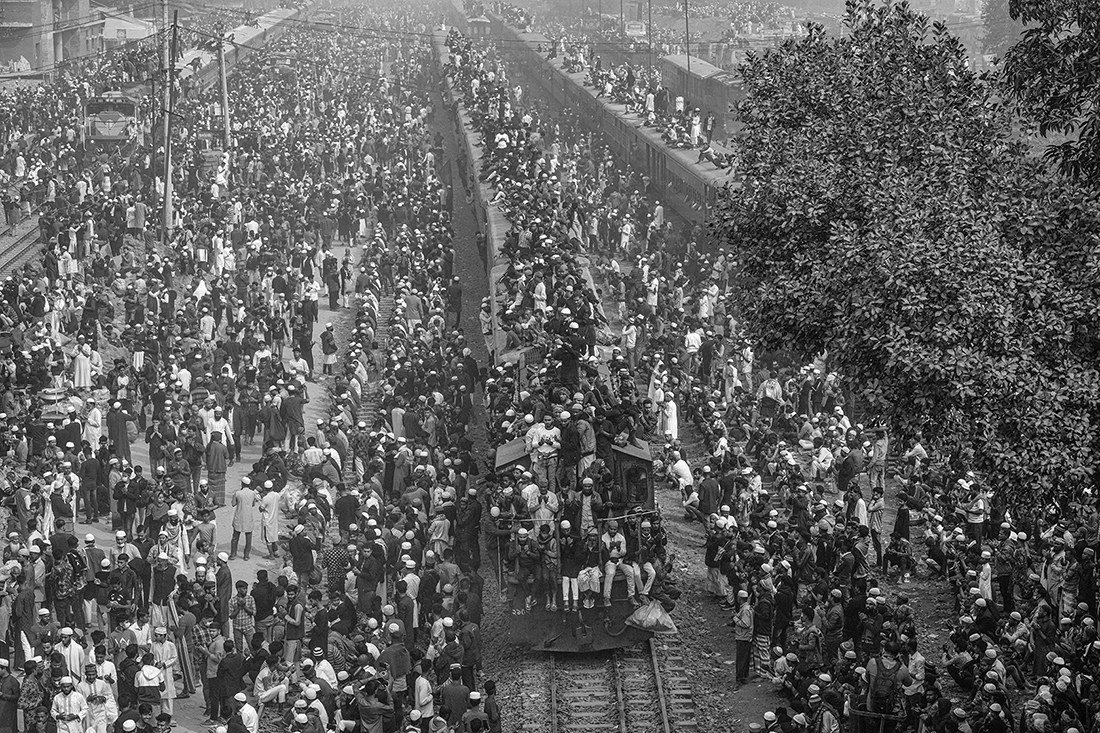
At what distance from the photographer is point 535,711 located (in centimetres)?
1762

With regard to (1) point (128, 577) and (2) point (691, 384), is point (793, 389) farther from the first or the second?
(1) point (128, 577)

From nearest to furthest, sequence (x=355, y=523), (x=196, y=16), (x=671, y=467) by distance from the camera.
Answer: (x=355, y=523) → (x=671, y=467) → (x=196, y=16)

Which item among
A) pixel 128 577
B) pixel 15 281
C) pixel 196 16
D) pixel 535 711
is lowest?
pixel 535 711

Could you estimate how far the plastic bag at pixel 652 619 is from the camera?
18.4m

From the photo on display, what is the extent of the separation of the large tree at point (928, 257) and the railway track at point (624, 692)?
3747 mm

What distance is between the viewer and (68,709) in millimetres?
15648

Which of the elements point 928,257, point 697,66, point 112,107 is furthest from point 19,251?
point 697,66

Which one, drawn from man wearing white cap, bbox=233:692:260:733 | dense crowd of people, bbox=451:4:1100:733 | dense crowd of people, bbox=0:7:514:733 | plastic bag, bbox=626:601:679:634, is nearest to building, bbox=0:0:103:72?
dense crowd of people, bbox=0:7:514:733

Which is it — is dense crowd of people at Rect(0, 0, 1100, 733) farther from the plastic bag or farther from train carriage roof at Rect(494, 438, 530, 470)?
the plastic bag

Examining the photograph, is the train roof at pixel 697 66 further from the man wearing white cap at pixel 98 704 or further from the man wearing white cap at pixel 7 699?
the man wearing white cap at pixel 7 699

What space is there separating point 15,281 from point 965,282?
1989cm

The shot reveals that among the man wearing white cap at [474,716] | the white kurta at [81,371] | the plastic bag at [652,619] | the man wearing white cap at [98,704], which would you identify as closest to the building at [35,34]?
the white kurta at [81,371]

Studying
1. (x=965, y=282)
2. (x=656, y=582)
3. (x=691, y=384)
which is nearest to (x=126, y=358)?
(x=691, y=384)

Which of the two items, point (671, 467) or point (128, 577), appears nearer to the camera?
A: point (128, 577)
